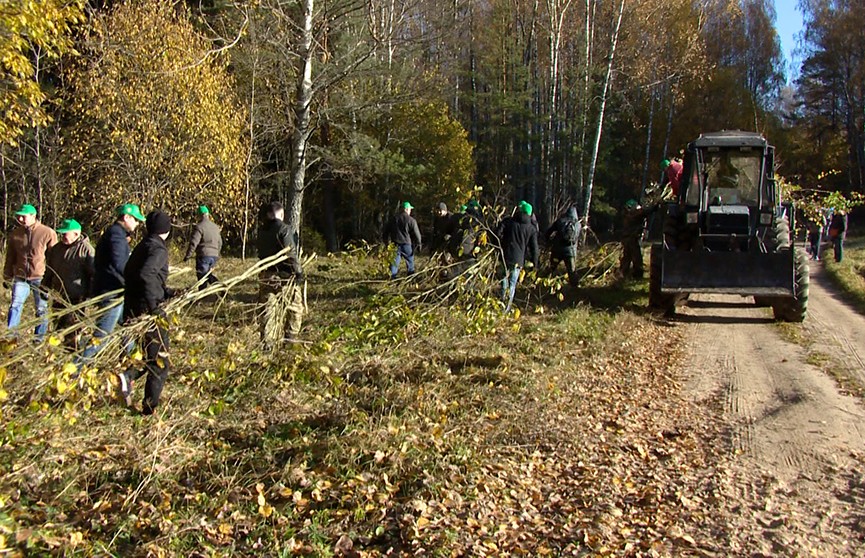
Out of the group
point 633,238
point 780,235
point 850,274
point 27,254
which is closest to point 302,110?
point 27,254

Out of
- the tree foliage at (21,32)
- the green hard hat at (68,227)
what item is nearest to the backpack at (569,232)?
the green hard hat at (68,227)

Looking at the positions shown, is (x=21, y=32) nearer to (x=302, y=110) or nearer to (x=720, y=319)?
(x=302, y=110)

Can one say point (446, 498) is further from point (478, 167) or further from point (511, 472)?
point (478, 167)

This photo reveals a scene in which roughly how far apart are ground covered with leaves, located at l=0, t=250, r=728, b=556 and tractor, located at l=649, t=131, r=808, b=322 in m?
3.12

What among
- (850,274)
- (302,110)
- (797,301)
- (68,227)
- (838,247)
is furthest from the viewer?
(838,247)

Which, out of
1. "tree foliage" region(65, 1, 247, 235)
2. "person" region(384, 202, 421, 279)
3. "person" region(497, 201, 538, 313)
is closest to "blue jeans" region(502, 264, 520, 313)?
"person" region(497, 201, 538, 313)

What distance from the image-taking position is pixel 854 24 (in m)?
36.8

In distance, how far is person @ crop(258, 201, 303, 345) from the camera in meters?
7.50

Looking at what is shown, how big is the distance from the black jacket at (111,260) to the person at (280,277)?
1.52m

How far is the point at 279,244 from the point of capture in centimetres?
787

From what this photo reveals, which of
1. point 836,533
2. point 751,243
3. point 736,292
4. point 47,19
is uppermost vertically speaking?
point 47,19

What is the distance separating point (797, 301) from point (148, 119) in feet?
47.9

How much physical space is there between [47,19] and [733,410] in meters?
9.76

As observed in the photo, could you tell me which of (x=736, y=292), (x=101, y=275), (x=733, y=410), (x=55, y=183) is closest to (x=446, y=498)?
(x=733, y=410)
